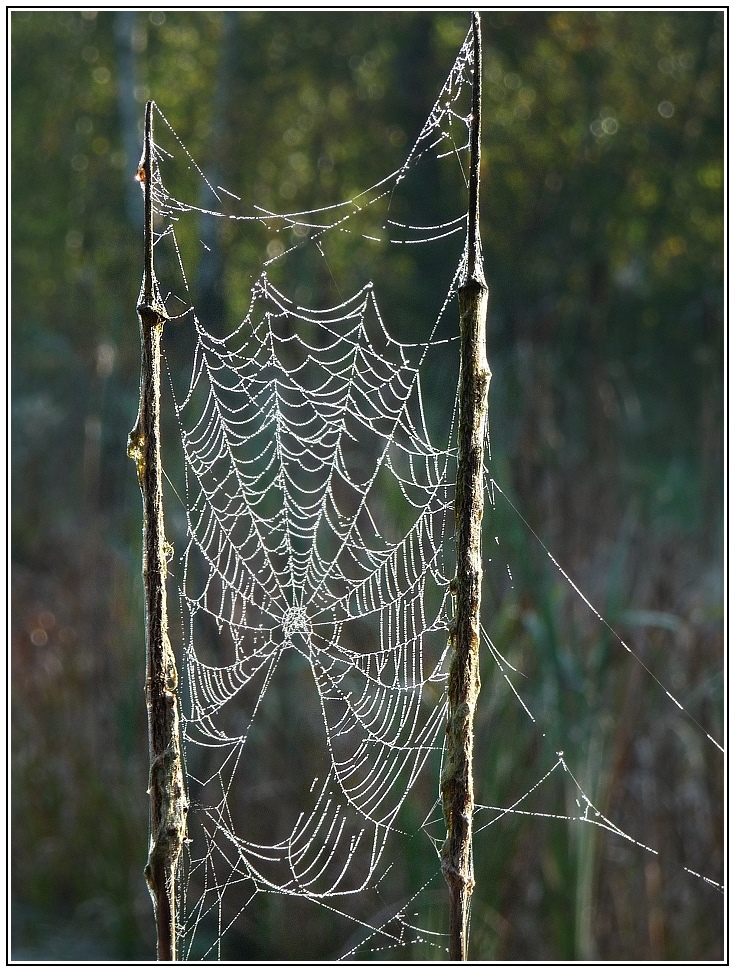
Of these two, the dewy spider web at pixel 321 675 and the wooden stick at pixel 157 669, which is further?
the dewy spider web at pixel 321 675

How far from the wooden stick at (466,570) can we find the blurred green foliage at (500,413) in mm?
975

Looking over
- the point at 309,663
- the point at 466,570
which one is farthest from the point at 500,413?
the point at 466,570

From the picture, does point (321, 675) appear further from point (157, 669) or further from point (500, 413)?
point (157, 669)

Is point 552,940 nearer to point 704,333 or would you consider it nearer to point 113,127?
point 704,333

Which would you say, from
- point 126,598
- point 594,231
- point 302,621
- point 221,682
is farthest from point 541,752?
point 594,231

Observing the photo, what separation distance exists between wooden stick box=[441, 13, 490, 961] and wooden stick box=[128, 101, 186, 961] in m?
0.27

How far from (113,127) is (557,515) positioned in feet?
7.86

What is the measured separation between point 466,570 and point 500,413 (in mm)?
1554

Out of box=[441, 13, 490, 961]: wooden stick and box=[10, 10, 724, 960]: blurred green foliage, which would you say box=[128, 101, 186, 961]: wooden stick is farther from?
box=[10, 10, 724, 960]: blurred green foliage

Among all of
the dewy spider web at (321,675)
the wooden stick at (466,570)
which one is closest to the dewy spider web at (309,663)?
the dewy spider web at (321,675)

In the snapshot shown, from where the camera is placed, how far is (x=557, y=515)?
A: 2.40 metres

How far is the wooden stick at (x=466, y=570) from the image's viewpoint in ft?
3.03

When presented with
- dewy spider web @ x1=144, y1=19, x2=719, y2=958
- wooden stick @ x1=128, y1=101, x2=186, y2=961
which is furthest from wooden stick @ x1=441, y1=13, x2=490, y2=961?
dewy spider web @ x1=144, y1=19, x2=719, y2=958

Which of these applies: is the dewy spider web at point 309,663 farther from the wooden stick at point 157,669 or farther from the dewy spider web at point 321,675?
the wooden stick at point 157,669
